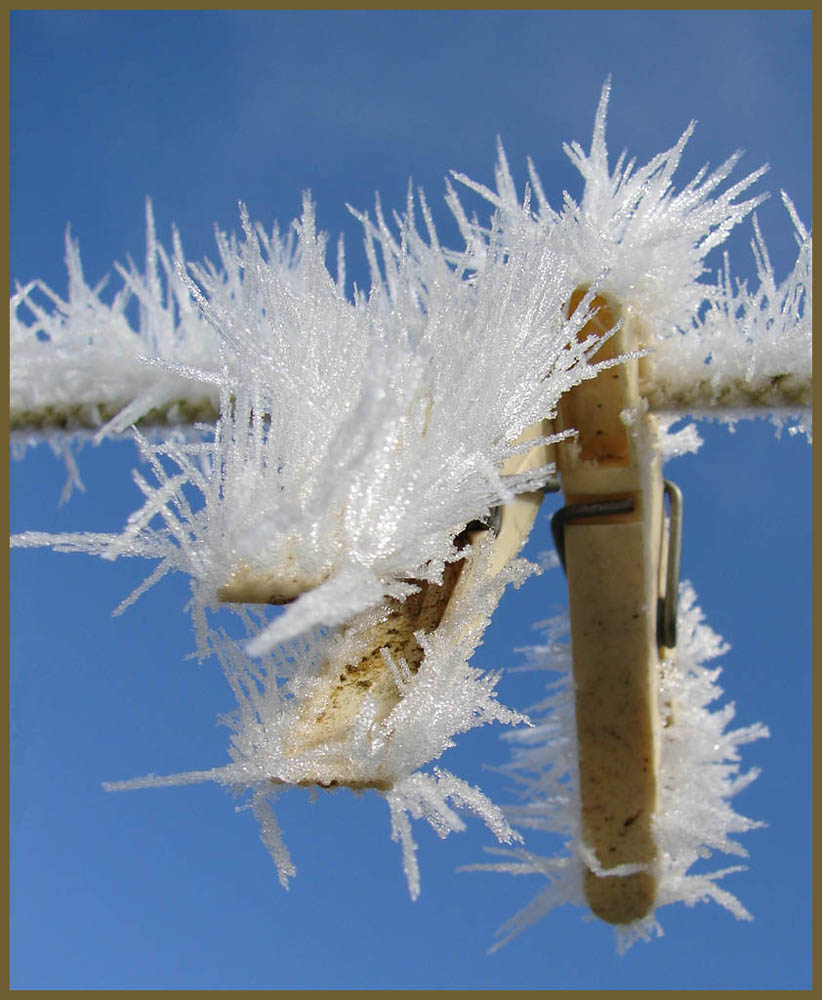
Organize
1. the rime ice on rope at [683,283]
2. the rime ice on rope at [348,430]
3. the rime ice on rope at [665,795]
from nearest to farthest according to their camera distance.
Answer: the rime ice on rope at [348,430], the rime ice on rope at [683,283], the rime ice on rope at [665,795]

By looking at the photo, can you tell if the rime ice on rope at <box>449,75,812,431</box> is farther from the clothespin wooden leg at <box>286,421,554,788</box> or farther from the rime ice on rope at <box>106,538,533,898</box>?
the rime ice on rope at <box>106,538,533,898</box>

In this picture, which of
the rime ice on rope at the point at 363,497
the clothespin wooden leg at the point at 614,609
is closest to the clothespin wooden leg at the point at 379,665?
the rime ice on rope at the point at 363,497

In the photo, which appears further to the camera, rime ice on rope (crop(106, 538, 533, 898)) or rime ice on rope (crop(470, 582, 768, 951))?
rime ice on rope (crop(470, 582, 768, 951))

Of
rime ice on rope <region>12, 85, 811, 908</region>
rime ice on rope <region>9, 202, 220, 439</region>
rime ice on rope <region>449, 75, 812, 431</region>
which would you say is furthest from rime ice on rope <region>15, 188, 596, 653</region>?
rime ice on rope <region>9, 202, 220, 439</region>

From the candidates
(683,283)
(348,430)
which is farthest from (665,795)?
(348,430)

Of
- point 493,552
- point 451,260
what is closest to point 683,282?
point 451,260

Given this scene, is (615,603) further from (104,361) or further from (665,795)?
(104,361)

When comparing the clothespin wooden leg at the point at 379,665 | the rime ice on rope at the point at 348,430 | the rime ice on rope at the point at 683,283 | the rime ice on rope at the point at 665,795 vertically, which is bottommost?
the rime ice on rope at the point at 665,795

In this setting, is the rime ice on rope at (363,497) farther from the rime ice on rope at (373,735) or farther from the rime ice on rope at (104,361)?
the rime ice on rope at (104,361)
